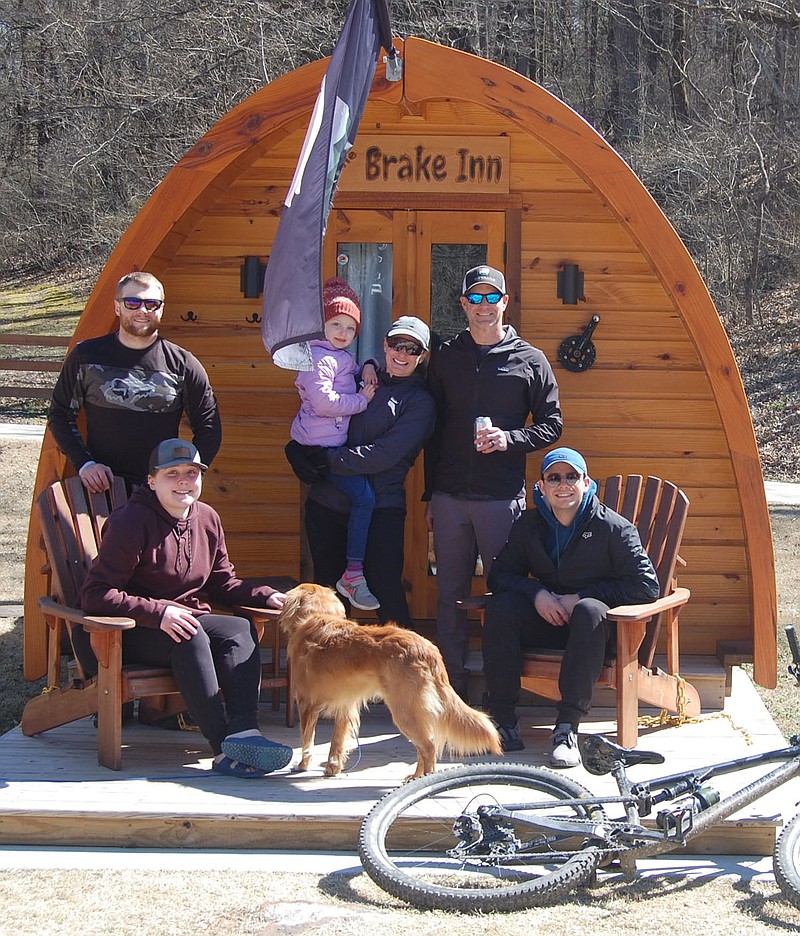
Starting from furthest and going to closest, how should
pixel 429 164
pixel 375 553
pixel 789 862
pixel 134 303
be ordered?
pixel 429 164, pixel 375 553, pixel 134 303, pixel 789 862

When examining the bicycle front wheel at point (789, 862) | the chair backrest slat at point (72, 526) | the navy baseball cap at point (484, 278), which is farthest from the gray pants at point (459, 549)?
the bicycle front wheel at point (789, 862)

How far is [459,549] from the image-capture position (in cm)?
512

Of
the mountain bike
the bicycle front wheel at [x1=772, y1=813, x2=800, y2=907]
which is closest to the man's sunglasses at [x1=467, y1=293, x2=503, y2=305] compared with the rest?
the mountain bike

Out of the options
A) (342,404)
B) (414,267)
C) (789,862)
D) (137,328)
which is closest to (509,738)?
(789,862)

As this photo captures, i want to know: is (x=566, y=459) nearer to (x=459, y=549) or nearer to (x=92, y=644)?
(x=459, y=549)

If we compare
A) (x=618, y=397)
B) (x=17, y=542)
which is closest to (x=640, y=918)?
(x=618, y=397)

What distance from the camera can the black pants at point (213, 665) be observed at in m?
4.32

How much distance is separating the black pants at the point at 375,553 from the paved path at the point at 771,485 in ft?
18.3

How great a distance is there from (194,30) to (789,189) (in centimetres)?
943

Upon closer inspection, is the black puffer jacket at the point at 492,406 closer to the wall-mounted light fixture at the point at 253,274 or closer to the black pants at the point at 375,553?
the black pants at the point at 375,553

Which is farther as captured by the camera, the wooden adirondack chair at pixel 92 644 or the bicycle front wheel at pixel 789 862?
the wooden adirondack chair at pixel 92 644

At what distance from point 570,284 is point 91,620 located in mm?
2866

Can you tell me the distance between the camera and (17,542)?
35.4 feet

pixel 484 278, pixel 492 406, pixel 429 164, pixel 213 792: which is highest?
pixel 429 164
